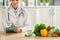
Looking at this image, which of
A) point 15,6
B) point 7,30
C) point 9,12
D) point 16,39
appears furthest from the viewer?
point 9,12

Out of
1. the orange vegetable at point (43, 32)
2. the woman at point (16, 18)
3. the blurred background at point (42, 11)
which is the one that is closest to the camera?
the orange vegetable at point (43, 32)

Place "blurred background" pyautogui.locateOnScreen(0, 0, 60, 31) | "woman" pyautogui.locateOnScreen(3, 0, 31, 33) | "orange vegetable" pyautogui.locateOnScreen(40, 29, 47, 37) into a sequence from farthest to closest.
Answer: "blurred background" pyautogui.locateOnScreen(0, 0, 60, 31) → "woman" pyautogui.locateOnScreen(3, 0, 31, 33) → "orange vegetable" pyautogui.locateOnScreen(40, 29, 47, 37)

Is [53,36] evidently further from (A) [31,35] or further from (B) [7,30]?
(B) [7,30]

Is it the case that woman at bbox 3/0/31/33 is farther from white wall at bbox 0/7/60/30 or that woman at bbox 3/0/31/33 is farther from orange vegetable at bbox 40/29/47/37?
white wall at bbox 0/7/60/30

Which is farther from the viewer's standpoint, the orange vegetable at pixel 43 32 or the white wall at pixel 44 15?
the white wall at pixel 44 15

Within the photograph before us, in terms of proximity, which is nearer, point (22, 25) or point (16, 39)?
point (16, 39)

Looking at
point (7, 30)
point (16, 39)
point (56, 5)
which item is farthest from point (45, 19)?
point (16, 39)

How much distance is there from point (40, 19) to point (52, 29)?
226 centimetres

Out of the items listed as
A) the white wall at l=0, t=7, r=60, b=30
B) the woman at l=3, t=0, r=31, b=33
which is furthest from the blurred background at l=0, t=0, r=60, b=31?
the woman at l=3, t=0, r=31, b=33

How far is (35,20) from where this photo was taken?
4180mm

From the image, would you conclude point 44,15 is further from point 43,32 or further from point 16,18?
point 43,32

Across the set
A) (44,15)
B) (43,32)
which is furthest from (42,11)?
(43,32)

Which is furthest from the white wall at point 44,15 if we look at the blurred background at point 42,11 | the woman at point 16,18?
the woman at point 16,18

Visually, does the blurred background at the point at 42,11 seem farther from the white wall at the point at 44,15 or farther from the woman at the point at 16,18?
the woman at the point at 16,18
